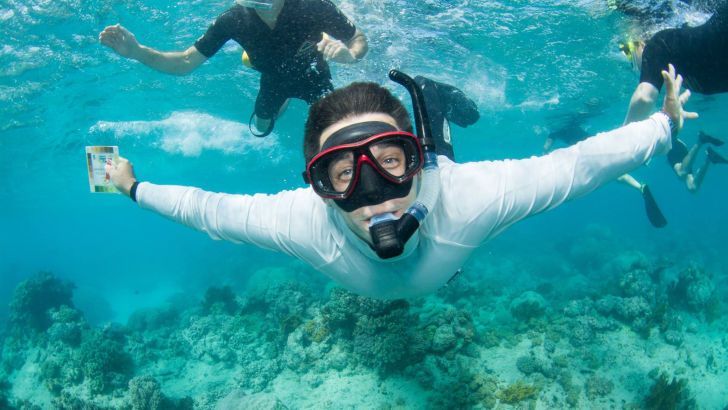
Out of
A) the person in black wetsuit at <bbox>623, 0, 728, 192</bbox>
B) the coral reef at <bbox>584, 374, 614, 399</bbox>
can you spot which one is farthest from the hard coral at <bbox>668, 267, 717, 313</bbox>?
the person in black wetsuit at <bbox>623, 0, 728, 192</bbox>

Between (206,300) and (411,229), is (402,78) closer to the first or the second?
(411,229)

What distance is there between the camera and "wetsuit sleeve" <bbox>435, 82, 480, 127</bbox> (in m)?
6.82

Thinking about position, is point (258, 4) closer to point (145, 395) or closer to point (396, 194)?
point (396, 194)

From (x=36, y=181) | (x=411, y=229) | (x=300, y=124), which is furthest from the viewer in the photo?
(x=36, y=181)

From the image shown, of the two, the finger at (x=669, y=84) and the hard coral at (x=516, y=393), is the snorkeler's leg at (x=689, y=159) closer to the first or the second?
the hard coral at (x=516, y=393)

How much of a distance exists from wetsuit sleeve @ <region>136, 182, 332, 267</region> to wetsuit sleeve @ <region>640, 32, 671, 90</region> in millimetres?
4429

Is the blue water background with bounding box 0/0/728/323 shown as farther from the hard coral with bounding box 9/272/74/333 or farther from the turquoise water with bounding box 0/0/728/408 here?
the hard coral with bounding box 9/272/74/333

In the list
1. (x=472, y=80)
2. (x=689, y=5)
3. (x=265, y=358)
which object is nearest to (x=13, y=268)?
(x=265, y=358)

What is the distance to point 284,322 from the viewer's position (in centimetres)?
904

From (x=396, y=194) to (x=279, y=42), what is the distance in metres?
4.94

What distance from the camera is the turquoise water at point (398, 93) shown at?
7.64m

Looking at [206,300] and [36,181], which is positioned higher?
[206,300]

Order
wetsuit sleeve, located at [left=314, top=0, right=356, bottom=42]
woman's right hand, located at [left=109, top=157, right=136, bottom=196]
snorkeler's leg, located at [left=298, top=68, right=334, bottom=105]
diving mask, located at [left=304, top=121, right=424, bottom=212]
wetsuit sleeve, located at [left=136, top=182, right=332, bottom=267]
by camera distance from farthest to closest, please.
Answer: snorkeler's leg, located at [left=298, top=68, right=334, bottom=105], wetsuit sleeve, located at [left=314, top=0, right=356, bottom=42], woman's right hand, located at [left=109, top=157, right=136, bottom=196], wetsuit sleeve, located at [left=136, top=182, right=332, bottom=267], diving mask, located at [left=304, top=121, right=424, bottom=212]

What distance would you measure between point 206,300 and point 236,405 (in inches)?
270
